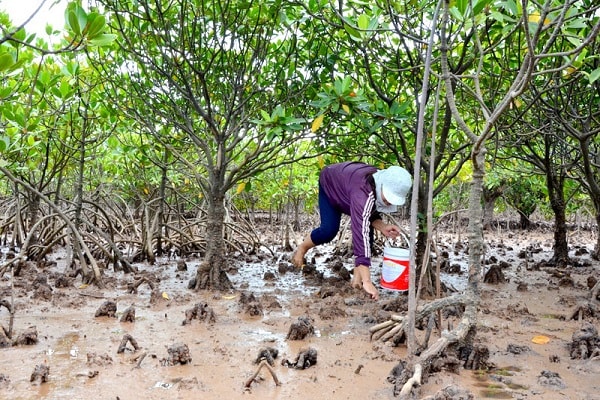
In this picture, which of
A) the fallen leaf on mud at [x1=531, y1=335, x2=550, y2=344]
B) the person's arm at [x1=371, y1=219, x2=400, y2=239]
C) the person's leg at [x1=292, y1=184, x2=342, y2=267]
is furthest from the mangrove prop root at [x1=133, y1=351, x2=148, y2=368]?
the person's leg at [x1=292, y1=184, x2=342, y2=267]

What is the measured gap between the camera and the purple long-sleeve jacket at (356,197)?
4488mm

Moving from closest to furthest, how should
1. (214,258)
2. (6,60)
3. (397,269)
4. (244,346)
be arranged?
(6,60) → (244,346) → (397,269) → (214,258)

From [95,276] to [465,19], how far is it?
376 centimetres

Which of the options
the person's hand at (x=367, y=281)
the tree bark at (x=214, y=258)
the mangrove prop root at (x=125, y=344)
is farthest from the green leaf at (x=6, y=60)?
the person's hand at (x=367, y=281)

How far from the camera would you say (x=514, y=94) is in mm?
2305

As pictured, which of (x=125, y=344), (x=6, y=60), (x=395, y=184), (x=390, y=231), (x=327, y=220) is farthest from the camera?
(x=327, y=220)

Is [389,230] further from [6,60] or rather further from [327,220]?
[6,60]

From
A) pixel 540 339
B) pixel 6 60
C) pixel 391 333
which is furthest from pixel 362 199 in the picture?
pixel 6 60

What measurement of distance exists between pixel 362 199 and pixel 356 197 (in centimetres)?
6

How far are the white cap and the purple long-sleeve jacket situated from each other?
0.53 feet

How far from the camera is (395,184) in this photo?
14.4 ft

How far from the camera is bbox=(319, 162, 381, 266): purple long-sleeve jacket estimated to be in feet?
14.7

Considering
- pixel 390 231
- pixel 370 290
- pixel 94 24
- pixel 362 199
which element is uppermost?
pixel 94 24

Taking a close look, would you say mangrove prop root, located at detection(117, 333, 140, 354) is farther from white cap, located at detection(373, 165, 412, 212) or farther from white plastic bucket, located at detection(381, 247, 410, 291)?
white cap, located at detection(373, 165, 412, 212)
